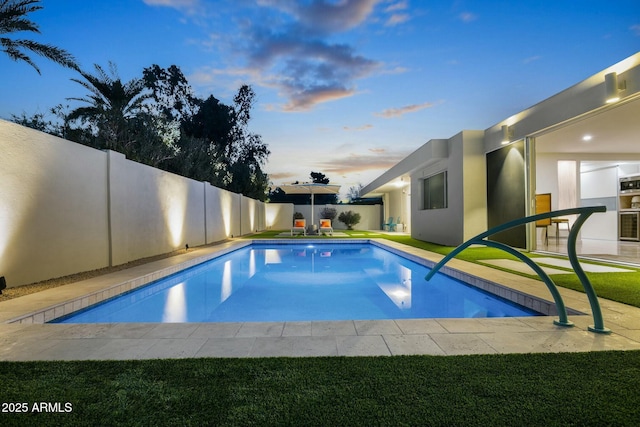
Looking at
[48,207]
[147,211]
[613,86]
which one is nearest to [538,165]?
[613,86]

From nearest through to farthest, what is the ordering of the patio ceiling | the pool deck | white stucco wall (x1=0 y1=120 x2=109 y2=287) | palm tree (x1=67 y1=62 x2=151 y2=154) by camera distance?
the pool deck, white stucco wall (x1=0 y1=120 x2=109 y2=287), the patio ceiling, palm tree (x1=67 y1=62 x2=151 y2=154)

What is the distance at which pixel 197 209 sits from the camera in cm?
1193

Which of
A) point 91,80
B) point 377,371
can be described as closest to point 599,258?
point 377,371

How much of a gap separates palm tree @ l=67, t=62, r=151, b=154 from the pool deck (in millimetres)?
10227

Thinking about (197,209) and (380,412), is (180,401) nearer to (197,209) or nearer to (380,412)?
(380,412)

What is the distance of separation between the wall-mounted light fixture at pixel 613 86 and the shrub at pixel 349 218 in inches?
746

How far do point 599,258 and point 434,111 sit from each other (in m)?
12.9

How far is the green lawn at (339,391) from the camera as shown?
5.40 ft

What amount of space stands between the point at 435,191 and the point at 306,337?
10800mm

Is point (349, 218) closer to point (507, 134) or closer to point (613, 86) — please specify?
point (507, 134)

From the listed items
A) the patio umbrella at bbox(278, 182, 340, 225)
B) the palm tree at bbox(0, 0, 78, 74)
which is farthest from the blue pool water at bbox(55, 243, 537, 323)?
the patio umbrella at bbox(278, 182, 340, 225)

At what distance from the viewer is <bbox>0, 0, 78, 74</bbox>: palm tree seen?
6.83 m

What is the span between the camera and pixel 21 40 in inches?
293

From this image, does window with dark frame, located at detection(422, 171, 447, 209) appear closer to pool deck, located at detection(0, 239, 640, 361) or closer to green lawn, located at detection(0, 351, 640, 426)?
pool deck, located at detection(0, 239, 640, 361)
